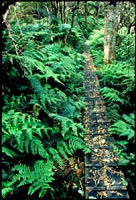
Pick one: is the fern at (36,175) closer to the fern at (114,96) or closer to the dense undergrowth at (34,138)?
the dense undergrowth at (34,138)

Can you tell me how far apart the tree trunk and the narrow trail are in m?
2.98

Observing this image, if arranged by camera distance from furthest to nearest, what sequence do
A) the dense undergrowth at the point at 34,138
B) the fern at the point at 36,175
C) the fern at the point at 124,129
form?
the fern at the point at 124,129 → the dense undergrowth at the point at 34,138 → the fern at the point at 36,175

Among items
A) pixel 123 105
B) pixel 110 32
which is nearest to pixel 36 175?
pixel 123 105

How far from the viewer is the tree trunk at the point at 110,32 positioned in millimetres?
7727

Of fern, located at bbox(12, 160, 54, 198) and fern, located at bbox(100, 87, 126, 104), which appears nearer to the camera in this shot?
fern, located at bbox(12, 160, 54, 198)

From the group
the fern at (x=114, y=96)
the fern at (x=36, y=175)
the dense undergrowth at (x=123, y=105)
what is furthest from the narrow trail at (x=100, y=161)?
the fern at (x=36, y=175)

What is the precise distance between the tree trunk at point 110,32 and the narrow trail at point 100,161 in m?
2.98

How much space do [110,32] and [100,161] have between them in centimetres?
568

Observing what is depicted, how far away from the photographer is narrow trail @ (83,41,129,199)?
10.2ft

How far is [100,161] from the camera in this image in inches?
147

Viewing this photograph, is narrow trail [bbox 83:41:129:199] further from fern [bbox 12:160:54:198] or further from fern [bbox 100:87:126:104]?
fern [bbox 12:160:54:198]

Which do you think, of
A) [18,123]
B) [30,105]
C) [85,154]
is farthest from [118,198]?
[30,105]

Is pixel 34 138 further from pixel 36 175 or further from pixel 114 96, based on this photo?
pixel 114 96

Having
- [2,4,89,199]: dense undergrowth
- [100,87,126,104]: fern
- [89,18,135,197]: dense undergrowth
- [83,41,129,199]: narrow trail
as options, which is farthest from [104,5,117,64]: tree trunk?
[2,4,89,199]: dense undergrowth
